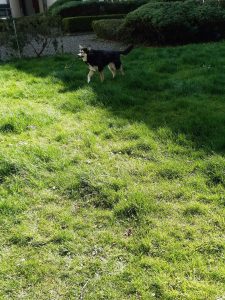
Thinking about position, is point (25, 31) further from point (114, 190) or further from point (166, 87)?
point (114, 190)

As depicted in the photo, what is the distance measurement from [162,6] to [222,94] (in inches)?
275

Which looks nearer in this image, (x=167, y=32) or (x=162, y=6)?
(x=167, y=32)

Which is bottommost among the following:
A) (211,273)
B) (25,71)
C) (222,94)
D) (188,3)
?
(211,273)

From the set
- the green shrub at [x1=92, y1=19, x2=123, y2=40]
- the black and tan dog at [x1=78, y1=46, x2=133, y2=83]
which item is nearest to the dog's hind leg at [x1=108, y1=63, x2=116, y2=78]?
the black and tan dog at [x1=78, y1=46, x2=133, y2=83]

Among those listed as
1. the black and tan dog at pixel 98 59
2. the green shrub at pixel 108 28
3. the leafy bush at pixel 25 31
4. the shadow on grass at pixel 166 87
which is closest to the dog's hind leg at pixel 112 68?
the black and tan dog at pixel 98 59

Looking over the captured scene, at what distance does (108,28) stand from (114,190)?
1148cm

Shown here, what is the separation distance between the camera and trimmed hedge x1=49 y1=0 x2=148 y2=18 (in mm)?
21266

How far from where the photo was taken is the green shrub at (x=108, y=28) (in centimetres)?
1403

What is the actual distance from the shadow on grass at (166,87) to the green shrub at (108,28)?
398 cm

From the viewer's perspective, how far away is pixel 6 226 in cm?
359

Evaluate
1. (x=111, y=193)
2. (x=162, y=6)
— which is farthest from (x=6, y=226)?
(x=162, y=6)

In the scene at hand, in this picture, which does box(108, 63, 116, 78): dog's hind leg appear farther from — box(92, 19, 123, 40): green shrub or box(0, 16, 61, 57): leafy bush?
box(92, 19, 123, 40): green shrub

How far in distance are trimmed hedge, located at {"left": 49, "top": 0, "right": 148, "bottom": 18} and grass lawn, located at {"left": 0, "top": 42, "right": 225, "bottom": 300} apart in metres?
15.4

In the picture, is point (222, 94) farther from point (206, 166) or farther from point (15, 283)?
point (15, 283)
